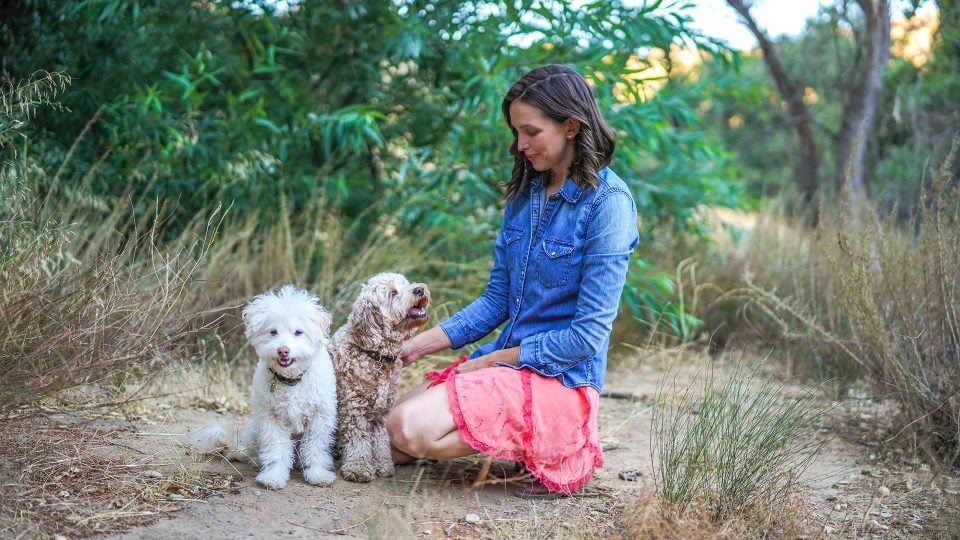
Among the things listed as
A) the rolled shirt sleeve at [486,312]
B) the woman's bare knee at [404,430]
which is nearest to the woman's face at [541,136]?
the rolled shirt sleeve at [486,312]

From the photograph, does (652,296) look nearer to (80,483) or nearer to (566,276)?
(566,276)

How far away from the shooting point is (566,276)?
3477 millimetres

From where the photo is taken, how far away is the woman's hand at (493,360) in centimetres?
351

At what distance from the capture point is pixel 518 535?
311 centimetres

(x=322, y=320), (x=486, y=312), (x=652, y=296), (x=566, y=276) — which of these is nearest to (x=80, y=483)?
(x=322, y=320)

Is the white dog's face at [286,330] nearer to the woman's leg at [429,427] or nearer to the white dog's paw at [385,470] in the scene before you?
the woman's leg at [429,427]

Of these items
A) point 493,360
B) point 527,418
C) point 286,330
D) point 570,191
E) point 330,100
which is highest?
point 330,100

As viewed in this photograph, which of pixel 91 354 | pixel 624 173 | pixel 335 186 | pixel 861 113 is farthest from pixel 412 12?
pixel 861 113

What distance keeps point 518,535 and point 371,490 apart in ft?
2.17

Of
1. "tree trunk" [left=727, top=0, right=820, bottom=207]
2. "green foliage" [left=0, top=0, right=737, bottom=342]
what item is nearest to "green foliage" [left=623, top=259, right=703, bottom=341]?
"green foliage" [left=0, top=0, right=737, bottom=342]

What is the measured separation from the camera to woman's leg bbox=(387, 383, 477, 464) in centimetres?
342

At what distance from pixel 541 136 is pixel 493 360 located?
94 cm

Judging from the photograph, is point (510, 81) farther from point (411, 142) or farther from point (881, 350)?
point (881, 350)

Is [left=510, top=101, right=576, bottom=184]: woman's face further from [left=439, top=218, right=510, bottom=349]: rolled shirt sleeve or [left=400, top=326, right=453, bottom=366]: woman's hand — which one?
[left=400, top=326, right=453, bottom=366]: woman's hand
